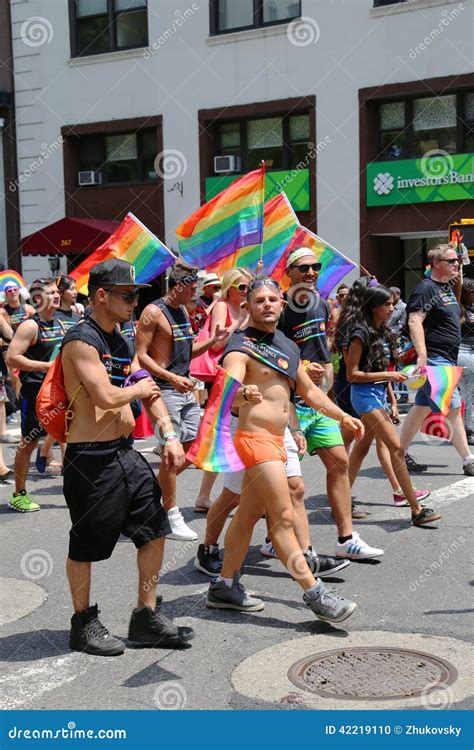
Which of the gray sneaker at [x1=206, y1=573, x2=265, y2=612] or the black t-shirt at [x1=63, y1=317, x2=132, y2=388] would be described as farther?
the gray sneaker at [x1=206, y1=573, x2=265, y2=612]

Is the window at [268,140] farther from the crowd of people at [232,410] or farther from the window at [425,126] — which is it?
the crowd of people at [232,410]

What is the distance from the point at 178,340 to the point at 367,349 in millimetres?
1386

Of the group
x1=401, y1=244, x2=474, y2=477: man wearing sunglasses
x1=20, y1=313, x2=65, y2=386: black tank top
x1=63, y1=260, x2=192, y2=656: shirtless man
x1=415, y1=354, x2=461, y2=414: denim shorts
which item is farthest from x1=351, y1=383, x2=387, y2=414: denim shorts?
x1=20, y1=313, x2=65, y2=386: black tank top

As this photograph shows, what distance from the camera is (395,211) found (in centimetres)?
2078

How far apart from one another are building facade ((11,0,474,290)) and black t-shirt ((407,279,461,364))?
11.4 m

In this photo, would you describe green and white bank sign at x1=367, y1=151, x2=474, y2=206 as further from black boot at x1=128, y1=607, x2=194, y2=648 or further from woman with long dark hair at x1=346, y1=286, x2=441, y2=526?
black boot at x1=128, y1=607, x2=194, y2=648

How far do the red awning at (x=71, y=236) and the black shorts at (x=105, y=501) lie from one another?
17.1m

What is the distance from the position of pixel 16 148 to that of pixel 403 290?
1137cm

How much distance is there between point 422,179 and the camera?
2023cm

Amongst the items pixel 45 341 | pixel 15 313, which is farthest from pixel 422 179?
pixel 45 341

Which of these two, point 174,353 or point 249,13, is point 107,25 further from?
point 174,353

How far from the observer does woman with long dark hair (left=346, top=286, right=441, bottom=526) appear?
714 centimetres
